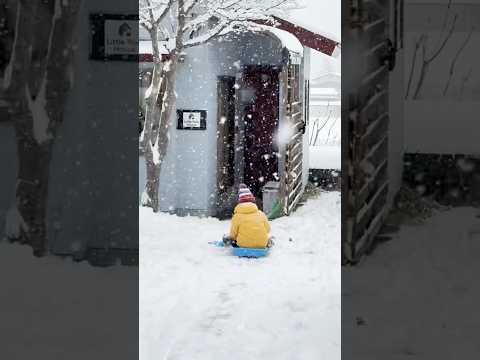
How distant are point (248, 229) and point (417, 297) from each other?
295 cm

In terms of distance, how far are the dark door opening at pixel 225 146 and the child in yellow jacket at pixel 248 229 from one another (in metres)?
3.22

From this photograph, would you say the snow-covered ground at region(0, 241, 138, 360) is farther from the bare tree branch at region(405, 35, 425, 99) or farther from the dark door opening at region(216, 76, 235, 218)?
the bare tree branch at region(405, 35, 425, 99)

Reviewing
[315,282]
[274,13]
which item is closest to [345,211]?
[315,282]

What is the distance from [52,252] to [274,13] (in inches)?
320

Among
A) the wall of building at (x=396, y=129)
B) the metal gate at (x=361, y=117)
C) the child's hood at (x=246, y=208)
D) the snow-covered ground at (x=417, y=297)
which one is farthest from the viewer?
the child's hood at (x=246, y=208)

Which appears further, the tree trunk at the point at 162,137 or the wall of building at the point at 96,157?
the tree trunk at the point at 162,137

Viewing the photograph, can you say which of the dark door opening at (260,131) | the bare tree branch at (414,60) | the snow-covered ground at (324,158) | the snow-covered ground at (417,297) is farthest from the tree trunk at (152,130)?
the snow-covered ground at (324,158)

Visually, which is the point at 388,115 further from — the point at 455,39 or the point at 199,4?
the point at 199,4

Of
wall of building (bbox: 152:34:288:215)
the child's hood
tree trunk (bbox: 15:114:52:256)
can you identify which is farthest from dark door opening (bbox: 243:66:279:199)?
tree trunk (bbox: 15:114:52:256)

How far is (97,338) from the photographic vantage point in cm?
515

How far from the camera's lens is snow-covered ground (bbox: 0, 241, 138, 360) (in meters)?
4.96

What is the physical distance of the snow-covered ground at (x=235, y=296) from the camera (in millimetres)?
5223

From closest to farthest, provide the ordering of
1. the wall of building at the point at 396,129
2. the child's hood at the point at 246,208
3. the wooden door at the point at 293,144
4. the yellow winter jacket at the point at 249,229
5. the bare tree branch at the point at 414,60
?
the yellow winter jacket at the point at 249,229 → the wall of building at the point at 396,129 → the child's hood at the point at 246,208 → the bare tree branch at the point at 414,60 → the wooden door at the point at 293,144

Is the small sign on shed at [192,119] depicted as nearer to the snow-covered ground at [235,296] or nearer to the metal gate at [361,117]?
the snow-covered ground at [235,296]
